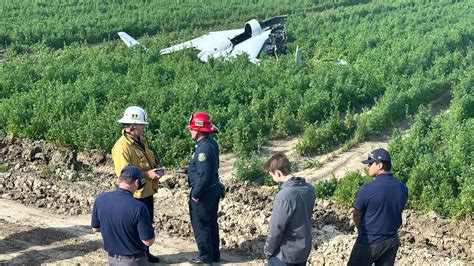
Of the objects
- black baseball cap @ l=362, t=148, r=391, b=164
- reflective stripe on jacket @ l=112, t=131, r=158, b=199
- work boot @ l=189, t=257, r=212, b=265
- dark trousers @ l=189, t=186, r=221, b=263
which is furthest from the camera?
work boot @ l=189, t=257, r=212, b=265

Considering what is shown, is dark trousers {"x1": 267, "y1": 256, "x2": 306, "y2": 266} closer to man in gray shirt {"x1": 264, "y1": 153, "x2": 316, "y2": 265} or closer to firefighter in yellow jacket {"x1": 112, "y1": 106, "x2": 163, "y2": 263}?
man in gray shirt {"x1": 264, "y1": 153, "x2": 316, "y2": 265}

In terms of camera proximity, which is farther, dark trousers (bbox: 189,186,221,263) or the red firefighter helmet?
dark trousers (bbox: 189,186,221,263)

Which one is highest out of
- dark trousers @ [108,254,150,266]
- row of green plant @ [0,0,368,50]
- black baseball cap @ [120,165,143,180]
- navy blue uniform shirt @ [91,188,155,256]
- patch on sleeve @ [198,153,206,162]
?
row of green plant @ [0,0,368,50]

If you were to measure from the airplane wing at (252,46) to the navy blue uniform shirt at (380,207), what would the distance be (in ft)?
45.8

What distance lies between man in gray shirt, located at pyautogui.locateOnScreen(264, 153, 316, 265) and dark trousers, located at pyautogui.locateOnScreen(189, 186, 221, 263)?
5.53 ft

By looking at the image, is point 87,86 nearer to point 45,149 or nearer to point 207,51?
point 45,149

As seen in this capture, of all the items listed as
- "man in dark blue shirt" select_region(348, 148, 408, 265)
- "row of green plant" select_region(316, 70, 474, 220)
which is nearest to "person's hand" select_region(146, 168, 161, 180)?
"man in dark blue shirt" select_region(348, 148, 408, 265)

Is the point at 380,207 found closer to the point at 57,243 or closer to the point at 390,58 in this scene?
the point at 57,243

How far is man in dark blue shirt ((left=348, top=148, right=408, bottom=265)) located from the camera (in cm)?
645

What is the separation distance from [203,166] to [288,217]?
1.84 metres

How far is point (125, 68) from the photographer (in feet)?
61.2

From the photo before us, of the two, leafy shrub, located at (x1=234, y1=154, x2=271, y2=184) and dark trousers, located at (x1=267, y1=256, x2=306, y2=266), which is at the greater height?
dark trousers, located at (x1=267, y1=256, x2=306, y2=266)

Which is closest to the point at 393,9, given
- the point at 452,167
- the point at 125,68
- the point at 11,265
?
the point at 125,68

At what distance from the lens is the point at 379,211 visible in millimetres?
6473
